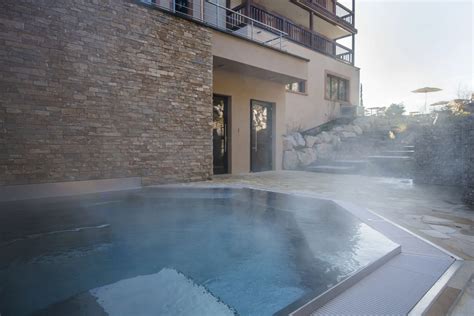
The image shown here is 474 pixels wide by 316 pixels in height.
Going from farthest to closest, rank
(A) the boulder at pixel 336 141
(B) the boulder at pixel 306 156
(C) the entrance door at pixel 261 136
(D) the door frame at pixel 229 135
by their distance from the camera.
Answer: (A) the boulder at pixel 336 141 < (B) the boulder at pixel 306 156 < (C) the entrance door at pixel 261 136 < (D) the door frame at pixel 229 135

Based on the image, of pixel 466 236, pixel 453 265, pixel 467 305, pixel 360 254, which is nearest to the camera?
pixel 467 305

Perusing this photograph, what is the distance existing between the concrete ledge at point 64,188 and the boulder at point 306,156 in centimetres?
607

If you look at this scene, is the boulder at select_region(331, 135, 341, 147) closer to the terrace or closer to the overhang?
the overhang

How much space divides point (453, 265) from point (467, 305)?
0.51m

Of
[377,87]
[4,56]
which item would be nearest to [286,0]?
[377,87]

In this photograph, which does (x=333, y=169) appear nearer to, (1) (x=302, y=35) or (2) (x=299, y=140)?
(2) (x=299, y=140)

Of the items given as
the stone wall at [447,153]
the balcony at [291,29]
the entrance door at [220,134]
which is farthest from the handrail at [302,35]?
the stone wall at [447,153]

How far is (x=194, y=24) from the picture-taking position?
6004 millimetres

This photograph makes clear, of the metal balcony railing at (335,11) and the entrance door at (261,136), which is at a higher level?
the metal balcony railing at (335,11)

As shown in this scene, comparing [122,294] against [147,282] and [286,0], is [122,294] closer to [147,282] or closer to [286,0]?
[147,282]

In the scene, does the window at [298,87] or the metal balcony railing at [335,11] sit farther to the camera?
the metal balcony railing at [335,11]

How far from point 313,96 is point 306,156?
11.2 ft

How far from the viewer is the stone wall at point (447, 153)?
5215mm

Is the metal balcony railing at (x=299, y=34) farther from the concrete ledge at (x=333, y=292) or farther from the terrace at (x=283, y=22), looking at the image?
the concrete ledge at (x=333, y=292)
